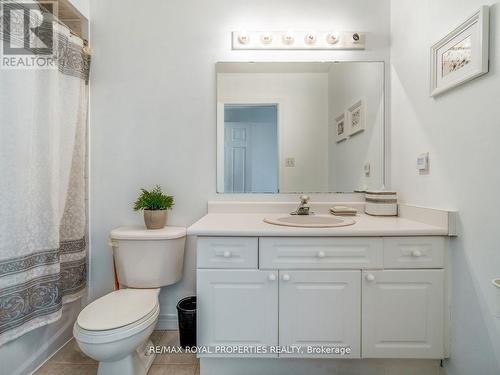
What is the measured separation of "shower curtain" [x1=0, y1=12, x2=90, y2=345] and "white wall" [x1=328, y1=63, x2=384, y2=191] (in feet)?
5.28

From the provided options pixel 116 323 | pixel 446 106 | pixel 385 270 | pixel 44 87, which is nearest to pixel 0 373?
pixel 116 323

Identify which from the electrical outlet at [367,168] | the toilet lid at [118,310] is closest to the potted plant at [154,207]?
the toilet lid at [118,310]

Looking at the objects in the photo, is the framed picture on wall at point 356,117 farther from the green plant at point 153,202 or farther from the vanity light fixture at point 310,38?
the green plant at point 153,202

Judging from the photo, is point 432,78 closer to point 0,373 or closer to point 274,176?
point 274,176

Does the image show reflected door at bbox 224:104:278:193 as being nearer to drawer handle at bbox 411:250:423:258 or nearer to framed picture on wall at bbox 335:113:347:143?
framed picture on wall at bbox 335:113:347:143

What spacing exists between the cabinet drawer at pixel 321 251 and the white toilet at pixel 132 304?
646mm

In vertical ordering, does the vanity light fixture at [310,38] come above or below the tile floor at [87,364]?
above

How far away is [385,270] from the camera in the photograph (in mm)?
Result: 1293

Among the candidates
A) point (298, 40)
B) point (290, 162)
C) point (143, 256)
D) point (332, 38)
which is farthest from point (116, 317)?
point (332, 38)

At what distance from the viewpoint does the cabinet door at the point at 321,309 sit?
1289mm

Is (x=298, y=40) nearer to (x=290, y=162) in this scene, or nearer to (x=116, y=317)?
(x=290, y=162)

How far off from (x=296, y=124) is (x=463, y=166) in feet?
3.11

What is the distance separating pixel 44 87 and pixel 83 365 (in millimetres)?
1522

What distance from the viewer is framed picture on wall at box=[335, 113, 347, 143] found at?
1819mm
